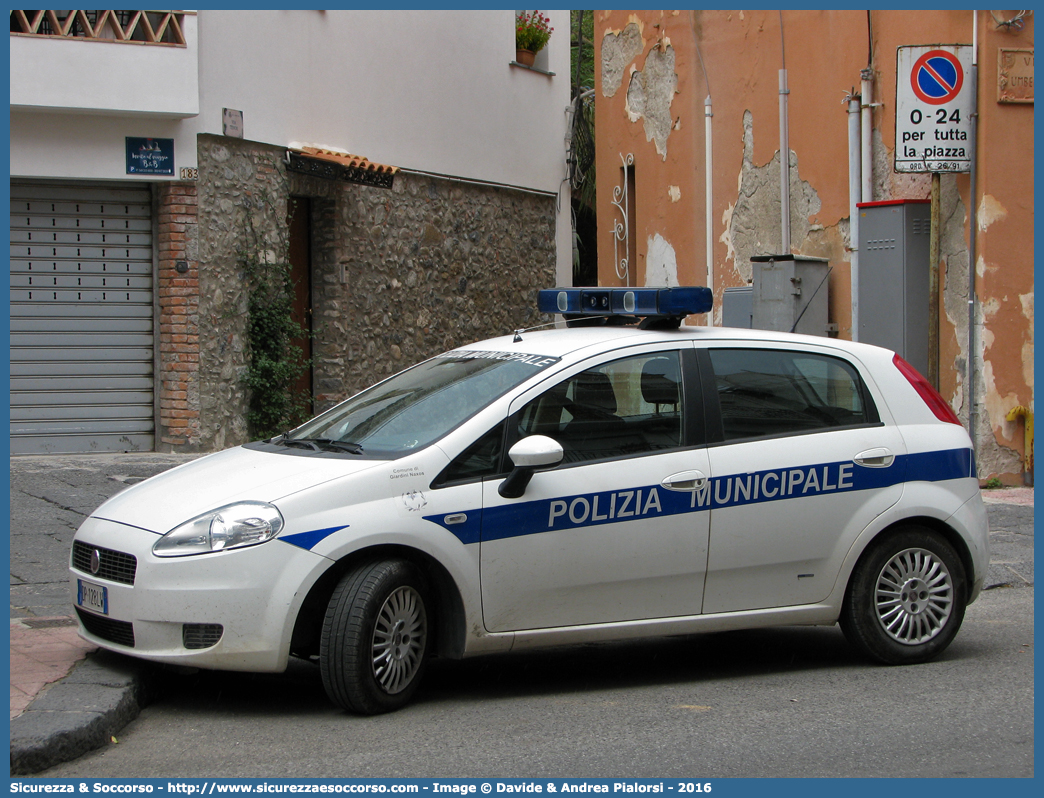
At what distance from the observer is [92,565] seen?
16.8 feet

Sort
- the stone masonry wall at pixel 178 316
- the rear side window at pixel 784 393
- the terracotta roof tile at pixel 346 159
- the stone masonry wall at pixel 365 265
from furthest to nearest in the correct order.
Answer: the terracotta roof tile at pixel 346 159 < the stone masonry wall at pixel 365 265 < the stone masonry wall at pixel 178 316 < the rear side window at pixel 784 393

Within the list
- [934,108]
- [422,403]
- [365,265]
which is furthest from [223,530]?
[365,265]

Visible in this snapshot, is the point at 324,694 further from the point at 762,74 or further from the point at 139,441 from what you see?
the point at 762,74

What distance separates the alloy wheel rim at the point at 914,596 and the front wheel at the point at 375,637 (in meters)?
2.33

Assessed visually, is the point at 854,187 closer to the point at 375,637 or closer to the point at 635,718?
the point at 635,718

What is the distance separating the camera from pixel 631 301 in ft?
19.6

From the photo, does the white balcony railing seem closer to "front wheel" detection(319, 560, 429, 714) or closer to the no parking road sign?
the no parking road sign

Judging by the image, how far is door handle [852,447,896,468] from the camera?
5711mm

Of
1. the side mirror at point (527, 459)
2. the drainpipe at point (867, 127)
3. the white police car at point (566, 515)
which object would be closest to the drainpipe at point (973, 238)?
the drainpipe at point (867, 127)

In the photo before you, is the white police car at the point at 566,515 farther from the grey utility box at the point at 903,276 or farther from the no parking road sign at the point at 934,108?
the grey utility box at the point at 903,276

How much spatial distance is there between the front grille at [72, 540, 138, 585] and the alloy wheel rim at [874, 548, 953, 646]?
11.4 ft

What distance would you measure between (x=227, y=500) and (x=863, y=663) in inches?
128

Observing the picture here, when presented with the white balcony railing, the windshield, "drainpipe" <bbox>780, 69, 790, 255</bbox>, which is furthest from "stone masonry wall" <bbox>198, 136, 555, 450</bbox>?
the windshield

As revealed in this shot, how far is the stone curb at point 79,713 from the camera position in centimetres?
426
